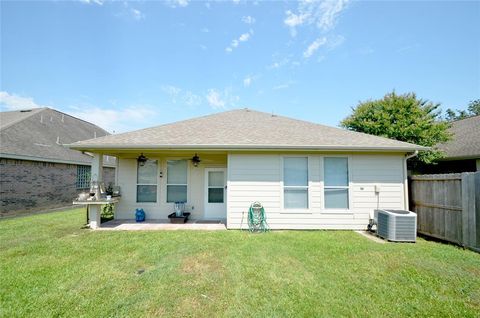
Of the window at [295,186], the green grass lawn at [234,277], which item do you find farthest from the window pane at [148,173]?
the window at [295,186]

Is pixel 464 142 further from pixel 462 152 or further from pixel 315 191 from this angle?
pixel 315 191

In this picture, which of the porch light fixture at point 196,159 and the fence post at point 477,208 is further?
the porch light fixture at point 196,159

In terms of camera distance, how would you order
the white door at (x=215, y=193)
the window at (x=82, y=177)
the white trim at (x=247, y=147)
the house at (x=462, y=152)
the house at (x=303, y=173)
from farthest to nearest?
1. the window at (x=82, y=177)
2. the house at (x=462, y=152)
3. the white door at (x=215, y=193)
4. the house at (x=303, y=173)
5. the white trim at (x=247, y=147)

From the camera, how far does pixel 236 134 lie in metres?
8.08

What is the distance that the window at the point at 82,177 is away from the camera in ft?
45.1

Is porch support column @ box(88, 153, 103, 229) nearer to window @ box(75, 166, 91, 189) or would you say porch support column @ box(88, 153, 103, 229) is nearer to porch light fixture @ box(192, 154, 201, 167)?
porch light fixture @ box(192, 154, 201, 167)

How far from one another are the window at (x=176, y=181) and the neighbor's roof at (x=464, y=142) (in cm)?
1326

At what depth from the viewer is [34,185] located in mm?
11023

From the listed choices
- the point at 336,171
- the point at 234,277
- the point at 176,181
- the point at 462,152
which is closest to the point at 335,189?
the point at 336,171

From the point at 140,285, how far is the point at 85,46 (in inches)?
388

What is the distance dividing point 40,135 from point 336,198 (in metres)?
15.2

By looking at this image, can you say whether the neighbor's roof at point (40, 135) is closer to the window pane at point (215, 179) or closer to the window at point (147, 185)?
the window at point (147, 185)

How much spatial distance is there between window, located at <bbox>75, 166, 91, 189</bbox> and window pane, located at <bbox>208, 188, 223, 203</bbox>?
9525 millimetres

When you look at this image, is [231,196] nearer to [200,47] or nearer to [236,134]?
[236,134]
